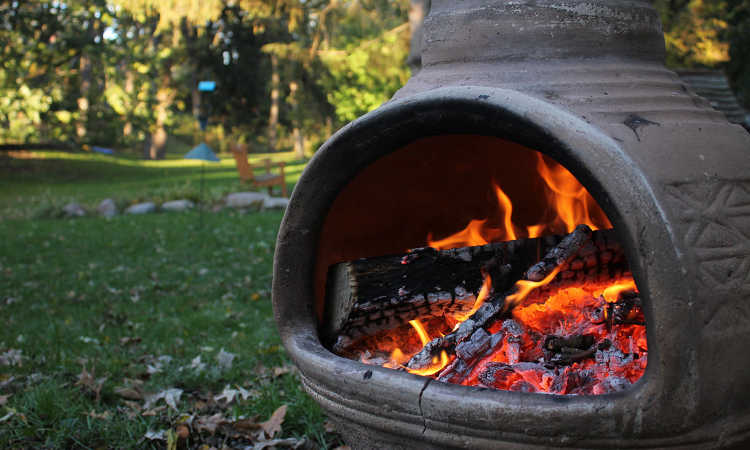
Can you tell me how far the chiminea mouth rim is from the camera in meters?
1.63

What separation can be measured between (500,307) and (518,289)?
0.09 m

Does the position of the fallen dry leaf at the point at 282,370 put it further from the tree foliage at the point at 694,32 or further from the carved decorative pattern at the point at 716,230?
the tree foliage at the point at 694,32

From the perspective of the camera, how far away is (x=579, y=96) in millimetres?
1888

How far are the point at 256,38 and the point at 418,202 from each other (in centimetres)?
2945

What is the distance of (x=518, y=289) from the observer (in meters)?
2.25

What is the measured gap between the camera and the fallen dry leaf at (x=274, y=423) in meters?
2.90

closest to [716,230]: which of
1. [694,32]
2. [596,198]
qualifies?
[596,198]

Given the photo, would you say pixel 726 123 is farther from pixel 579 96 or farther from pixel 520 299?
pixel 520 299

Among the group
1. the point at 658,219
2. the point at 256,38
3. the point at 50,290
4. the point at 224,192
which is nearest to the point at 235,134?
the point at 256,38

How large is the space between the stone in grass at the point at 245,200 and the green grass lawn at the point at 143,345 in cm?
308

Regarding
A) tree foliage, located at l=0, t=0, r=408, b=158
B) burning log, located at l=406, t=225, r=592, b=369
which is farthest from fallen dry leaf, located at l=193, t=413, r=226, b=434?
tree foliage, located at l=0, t=0, r=408, b=158

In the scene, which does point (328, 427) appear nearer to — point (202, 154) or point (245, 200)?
point (202, 154)

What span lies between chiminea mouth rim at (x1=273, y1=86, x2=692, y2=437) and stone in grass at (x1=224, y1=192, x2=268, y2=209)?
10416 millimetres

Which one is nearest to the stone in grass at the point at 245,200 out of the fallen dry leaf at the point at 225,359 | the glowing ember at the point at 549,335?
the fallen dry leaf at the point at 225,359
